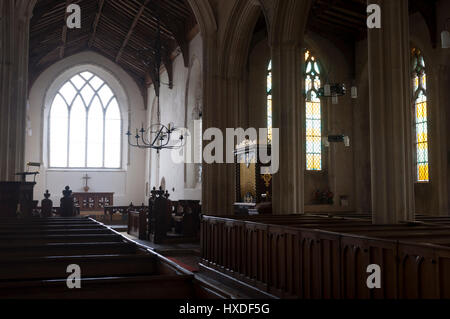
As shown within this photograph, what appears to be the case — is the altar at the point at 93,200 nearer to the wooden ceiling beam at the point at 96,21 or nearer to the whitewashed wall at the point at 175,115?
the whitewashed wall at the point at 175,115

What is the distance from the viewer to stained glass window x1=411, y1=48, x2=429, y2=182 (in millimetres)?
10367

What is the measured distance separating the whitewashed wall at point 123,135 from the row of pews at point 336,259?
13.5 meters

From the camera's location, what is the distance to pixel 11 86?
941 cm

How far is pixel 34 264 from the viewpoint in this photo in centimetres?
323

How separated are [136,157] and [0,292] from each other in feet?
55.5

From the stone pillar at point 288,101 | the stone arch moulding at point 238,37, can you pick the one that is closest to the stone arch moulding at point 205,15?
the stone arch moulding at point 238,37

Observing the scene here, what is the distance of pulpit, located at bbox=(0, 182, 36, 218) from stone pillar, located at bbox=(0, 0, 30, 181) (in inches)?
41.4

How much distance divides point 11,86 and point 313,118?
717cm

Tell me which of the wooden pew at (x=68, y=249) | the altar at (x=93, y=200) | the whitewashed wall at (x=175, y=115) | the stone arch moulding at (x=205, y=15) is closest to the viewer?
the wooden pew at (x=68, y=249)

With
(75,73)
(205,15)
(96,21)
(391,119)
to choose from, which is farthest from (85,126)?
(391,119)

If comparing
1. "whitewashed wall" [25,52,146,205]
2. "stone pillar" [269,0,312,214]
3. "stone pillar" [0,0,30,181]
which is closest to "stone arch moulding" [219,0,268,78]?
"stone pillar" [269,0,312,214]

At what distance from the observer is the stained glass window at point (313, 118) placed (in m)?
12.6
